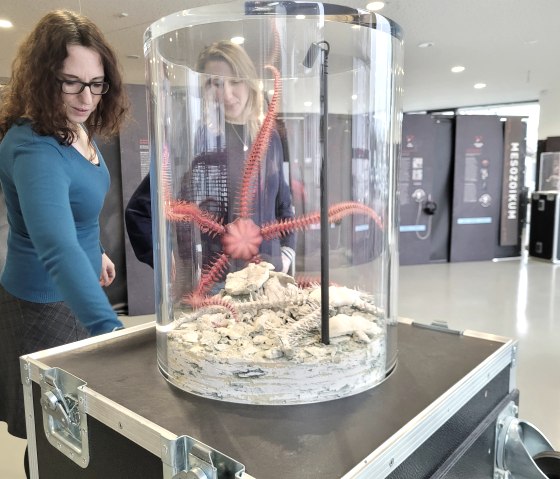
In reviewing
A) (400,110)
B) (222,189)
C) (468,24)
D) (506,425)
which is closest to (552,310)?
(468,24)

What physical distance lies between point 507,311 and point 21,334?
11.3 ft

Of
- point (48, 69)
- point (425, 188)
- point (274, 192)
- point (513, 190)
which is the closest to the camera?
point (274, 192)

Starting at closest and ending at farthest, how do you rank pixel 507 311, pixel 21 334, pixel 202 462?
pixel 202 462
pixel 21 334
pixel 507 311

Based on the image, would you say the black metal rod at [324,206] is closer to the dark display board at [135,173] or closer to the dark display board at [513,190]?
the dark display board at [135,173]

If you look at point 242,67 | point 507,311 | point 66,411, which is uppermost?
point 242,67

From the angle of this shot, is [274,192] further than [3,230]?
No

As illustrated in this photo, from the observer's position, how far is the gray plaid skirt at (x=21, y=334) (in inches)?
41.9

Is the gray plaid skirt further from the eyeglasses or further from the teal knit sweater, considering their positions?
the eyeglasses


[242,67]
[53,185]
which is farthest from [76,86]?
[242,67]

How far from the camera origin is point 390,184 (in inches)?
32.7

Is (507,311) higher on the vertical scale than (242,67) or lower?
lower

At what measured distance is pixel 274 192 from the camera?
0.73 m

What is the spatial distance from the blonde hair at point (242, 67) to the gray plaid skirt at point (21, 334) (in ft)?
2.07

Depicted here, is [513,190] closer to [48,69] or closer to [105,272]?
[105,272]
